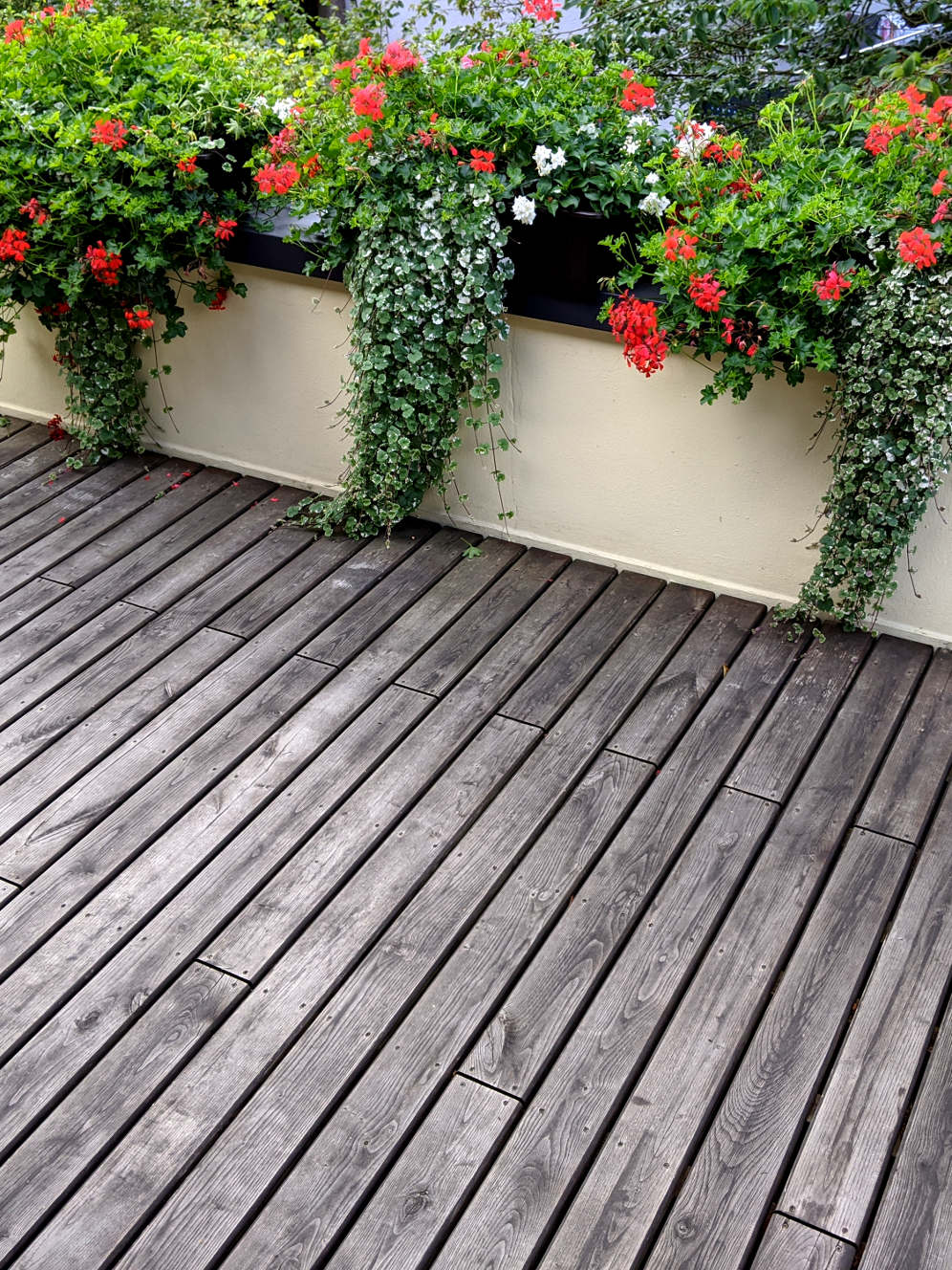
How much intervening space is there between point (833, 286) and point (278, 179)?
4.21 feet

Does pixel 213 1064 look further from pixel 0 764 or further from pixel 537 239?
pixel 537 239

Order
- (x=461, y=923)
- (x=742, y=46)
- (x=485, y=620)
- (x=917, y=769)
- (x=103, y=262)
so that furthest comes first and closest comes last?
(x=742, y=46), (x=103, y=262), (x=485, y=620), (x=917, y=769), (x=461, y=923)

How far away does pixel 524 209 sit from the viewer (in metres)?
2.56

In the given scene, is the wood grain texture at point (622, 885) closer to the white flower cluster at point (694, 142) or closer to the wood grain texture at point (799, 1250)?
the wood grain texture at point (799, 1250)

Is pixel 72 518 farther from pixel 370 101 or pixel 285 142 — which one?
pixel 370 101

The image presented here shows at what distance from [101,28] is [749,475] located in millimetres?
1930

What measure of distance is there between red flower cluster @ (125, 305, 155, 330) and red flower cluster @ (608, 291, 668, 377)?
4.20 ft

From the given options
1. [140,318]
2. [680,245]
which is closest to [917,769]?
[680,245]

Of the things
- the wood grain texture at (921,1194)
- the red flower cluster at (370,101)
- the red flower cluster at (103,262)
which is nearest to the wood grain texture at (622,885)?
the wood grain texture at (921,1194)

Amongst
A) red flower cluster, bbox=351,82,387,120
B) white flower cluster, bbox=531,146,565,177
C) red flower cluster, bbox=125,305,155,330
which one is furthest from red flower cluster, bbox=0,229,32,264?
white flower cluster, bbox=531,146,565,177

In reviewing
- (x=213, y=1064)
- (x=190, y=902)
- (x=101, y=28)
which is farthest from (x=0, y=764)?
(x=101, y=28)

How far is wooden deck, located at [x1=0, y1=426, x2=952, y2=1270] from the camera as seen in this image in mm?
1631

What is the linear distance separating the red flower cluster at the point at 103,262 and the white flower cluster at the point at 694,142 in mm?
1401

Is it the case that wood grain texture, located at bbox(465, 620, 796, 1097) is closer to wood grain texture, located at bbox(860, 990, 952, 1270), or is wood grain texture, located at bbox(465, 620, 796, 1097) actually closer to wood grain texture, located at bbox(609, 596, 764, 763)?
wood grain texture, located at bbox(609, 596, 764, 763)
